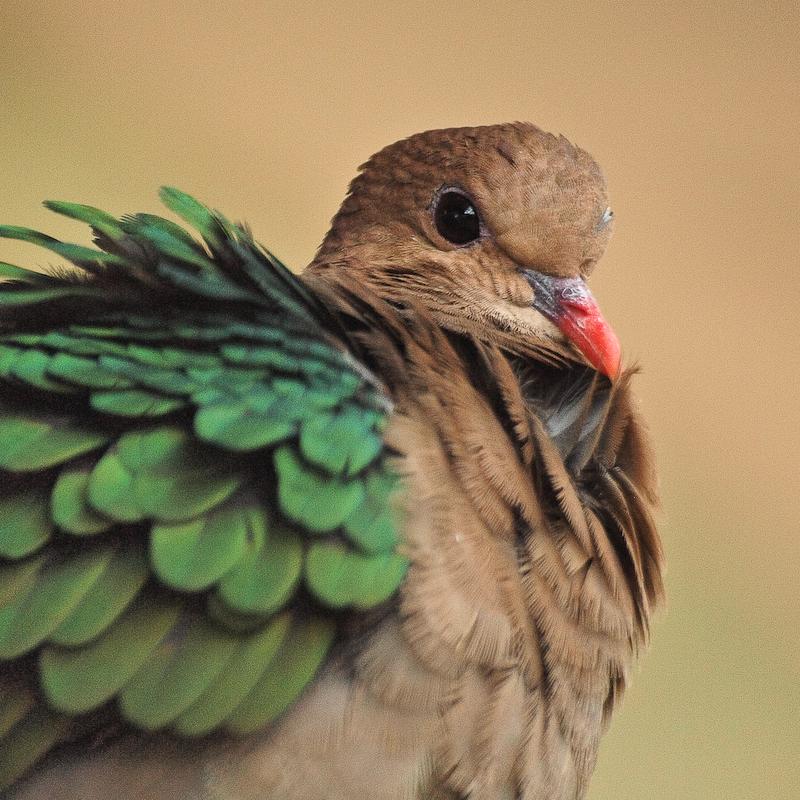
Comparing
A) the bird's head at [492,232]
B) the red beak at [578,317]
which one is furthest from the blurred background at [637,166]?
the red beak at [578,317]

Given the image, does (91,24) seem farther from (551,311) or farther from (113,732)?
(113,732)

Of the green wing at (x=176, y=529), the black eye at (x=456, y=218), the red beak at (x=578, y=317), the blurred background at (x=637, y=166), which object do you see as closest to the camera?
the green wing at (x=176, y=529)

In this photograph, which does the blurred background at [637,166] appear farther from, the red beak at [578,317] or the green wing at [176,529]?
the green wing at [176,529]

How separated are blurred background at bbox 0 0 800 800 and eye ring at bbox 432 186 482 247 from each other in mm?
1010

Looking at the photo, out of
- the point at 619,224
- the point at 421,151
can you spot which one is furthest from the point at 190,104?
the point at 421,151

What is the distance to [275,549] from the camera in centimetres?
77

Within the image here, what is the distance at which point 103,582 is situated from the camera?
754 millimetres

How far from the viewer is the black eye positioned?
4.01 ft

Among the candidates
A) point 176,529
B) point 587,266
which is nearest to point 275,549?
point 176,529

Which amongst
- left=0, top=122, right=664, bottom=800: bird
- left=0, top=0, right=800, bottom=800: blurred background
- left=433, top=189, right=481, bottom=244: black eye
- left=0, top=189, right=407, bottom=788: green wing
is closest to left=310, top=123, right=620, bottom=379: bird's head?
left=433, top=189, right=481, bottom=244: black eye

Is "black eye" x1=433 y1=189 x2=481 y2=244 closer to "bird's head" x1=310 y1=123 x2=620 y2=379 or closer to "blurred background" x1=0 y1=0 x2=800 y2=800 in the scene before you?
"bird's head" x1=310 y1=123 x2=620 y2=379

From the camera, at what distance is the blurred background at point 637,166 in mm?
2111

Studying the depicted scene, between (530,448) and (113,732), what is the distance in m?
0.38

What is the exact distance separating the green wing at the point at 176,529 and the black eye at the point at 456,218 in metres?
0.42
